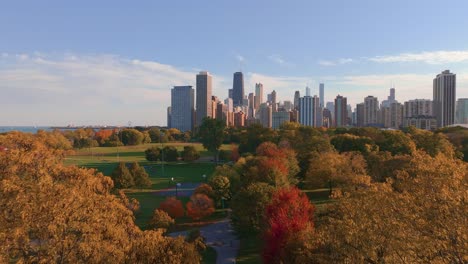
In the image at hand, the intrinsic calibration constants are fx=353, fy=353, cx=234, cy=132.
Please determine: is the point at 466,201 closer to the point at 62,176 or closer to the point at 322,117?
the point at 62,176

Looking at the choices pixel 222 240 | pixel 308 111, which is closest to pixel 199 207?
pixel 222 240

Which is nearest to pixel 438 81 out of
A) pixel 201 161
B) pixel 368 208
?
pixel 201 161

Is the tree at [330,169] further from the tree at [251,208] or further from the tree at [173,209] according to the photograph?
the tree at [173,209]

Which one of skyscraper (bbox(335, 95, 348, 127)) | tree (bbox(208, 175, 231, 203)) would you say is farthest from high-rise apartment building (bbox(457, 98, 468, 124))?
tree (bbox(208, 175, 231, 203))

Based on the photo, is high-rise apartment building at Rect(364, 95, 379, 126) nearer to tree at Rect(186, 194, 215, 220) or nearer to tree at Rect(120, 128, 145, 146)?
tree at Rect(120, 128, 145, 146)

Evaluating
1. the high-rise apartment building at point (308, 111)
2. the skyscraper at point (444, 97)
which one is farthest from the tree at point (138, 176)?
the high-rise apartment building at point (308, 111)

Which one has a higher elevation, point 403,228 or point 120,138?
point 403,228

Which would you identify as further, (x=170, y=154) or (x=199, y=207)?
(x=170, y=154)

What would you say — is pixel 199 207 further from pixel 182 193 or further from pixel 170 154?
pixel 170 154
